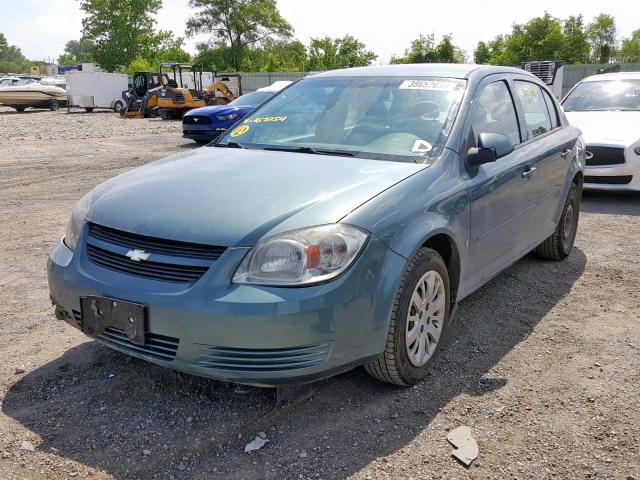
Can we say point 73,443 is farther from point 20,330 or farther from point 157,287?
point 20,330

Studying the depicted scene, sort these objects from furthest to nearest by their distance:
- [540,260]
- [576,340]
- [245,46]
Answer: [245,46], [540,260], [576,340]

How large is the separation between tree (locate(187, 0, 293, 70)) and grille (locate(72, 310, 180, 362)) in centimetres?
6273

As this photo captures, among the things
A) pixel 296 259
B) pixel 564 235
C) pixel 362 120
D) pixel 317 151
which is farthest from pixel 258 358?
pixel 564 235

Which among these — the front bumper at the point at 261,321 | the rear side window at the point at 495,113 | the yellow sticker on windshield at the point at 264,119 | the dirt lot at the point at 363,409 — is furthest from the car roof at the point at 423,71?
the front bumper at the point at 261,321

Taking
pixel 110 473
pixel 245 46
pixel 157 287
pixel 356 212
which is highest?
pixel 245 46

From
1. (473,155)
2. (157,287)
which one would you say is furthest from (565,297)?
(157,287)

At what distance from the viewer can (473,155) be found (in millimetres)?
3559

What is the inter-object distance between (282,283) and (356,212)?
0.48 meters

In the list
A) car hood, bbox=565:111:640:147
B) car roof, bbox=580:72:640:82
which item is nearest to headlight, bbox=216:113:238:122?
car roof, bbox=580:72:640:82

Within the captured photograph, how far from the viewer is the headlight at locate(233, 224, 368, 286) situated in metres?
2.61

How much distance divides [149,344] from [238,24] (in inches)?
2540

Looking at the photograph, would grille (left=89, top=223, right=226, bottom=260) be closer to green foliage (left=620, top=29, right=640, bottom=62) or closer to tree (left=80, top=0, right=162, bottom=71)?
green foliage (left=620, top=29, right=640, bottom=62)

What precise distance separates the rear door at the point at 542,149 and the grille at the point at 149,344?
110 inches

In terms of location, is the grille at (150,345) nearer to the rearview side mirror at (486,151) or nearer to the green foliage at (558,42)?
the rearview side mirror at (486,151)
